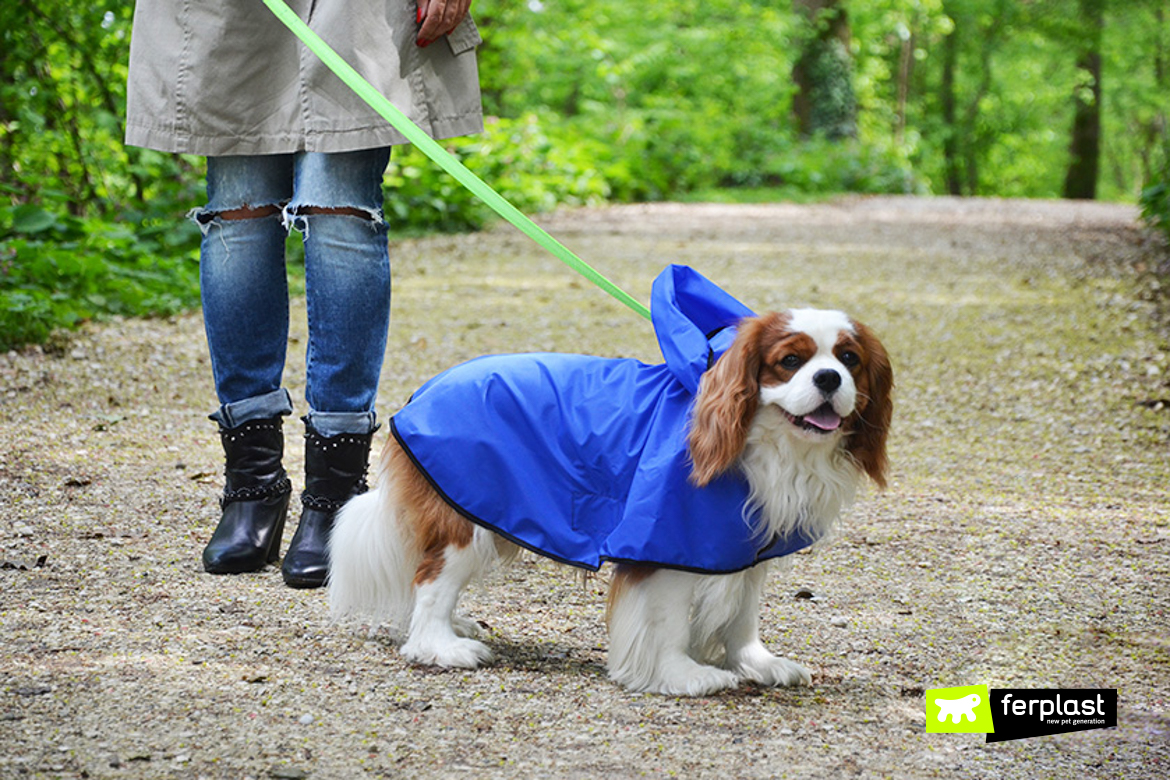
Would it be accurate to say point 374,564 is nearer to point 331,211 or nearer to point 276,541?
→ point 276,541

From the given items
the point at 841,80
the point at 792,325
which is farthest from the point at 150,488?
the point at 841,80

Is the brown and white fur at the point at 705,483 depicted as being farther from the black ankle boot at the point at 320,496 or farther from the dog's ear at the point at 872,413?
the black ankle boot at the point at 320,496

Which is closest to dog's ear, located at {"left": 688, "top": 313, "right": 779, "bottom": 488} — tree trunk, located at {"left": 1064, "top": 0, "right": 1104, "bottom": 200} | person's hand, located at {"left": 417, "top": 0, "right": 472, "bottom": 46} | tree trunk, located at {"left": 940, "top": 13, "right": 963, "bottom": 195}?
person's hand, located at {"left": 417, "top": 0, "right": 472, "bottom": 46}

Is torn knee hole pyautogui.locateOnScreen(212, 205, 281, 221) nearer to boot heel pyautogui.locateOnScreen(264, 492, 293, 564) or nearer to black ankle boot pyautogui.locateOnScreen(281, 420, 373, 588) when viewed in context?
black ankle boot pyautogui.locateOnScreen(281, 420, 373, 588)

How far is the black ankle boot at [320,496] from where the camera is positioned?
9.25 ft

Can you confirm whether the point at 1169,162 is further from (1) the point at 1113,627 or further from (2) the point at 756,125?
(2) the point at 756,125

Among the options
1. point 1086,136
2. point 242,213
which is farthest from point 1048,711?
point 1086,136

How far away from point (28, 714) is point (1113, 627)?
2.32m

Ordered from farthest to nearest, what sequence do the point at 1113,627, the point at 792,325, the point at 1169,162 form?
the point at 1169,162
the point at 1113,627
the point at 792,325

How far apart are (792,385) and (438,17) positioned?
127cm

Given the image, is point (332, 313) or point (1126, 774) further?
point (332, 313)

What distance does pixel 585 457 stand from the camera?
7.61 ft

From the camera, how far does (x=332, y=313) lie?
9.16ft

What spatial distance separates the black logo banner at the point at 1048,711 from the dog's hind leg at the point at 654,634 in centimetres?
54
